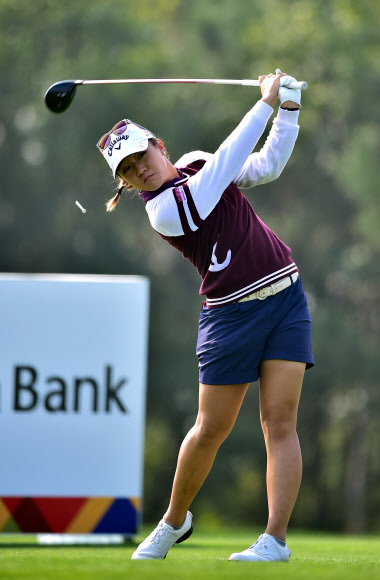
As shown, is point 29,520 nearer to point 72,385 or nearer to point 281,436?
point 72,385

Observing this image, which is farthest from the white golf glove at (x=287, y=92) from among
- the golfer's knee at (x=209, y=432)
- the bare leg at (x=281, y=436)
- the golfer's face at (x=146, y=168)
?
the golfer's knee at (x=209, y=432)

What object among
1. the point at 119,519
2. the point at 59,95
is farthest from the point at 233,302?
the point at 119,519

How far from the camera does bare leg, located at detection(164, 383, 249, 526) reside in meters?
3.83

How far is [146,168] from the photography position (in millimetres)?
3861

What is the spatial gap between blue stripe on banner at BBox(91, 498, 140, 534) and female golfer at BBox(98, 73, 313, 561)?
1905 millimetres

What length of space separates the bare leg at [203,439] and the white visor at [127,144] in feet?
2.91

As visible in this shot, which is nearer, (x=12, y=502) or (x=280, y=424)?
(x=280, y=424)

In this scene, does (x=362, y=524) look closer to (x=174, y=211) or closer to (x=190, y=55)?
(x=190, y=55)

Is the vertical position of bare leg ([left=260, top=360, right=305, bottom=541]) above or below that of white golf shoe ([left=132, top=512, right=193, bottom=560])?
above

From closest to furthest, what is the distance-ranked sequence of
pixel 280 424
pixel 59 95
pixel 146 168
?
pixel 280 424 → pixel 146 168 → pixel 59 95

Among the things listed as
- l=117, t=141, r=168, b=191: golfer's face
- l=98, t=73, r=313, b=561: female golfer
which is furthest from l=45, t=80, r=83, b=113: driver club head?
l=117, t=141, r=168, b=191: golfer's face

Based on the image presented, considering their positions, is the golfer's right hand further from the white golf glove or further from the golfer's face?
the golfer's face

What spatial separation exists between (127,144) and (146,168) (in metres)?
0.11

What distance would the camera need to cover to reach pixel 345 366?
60.9 ft
